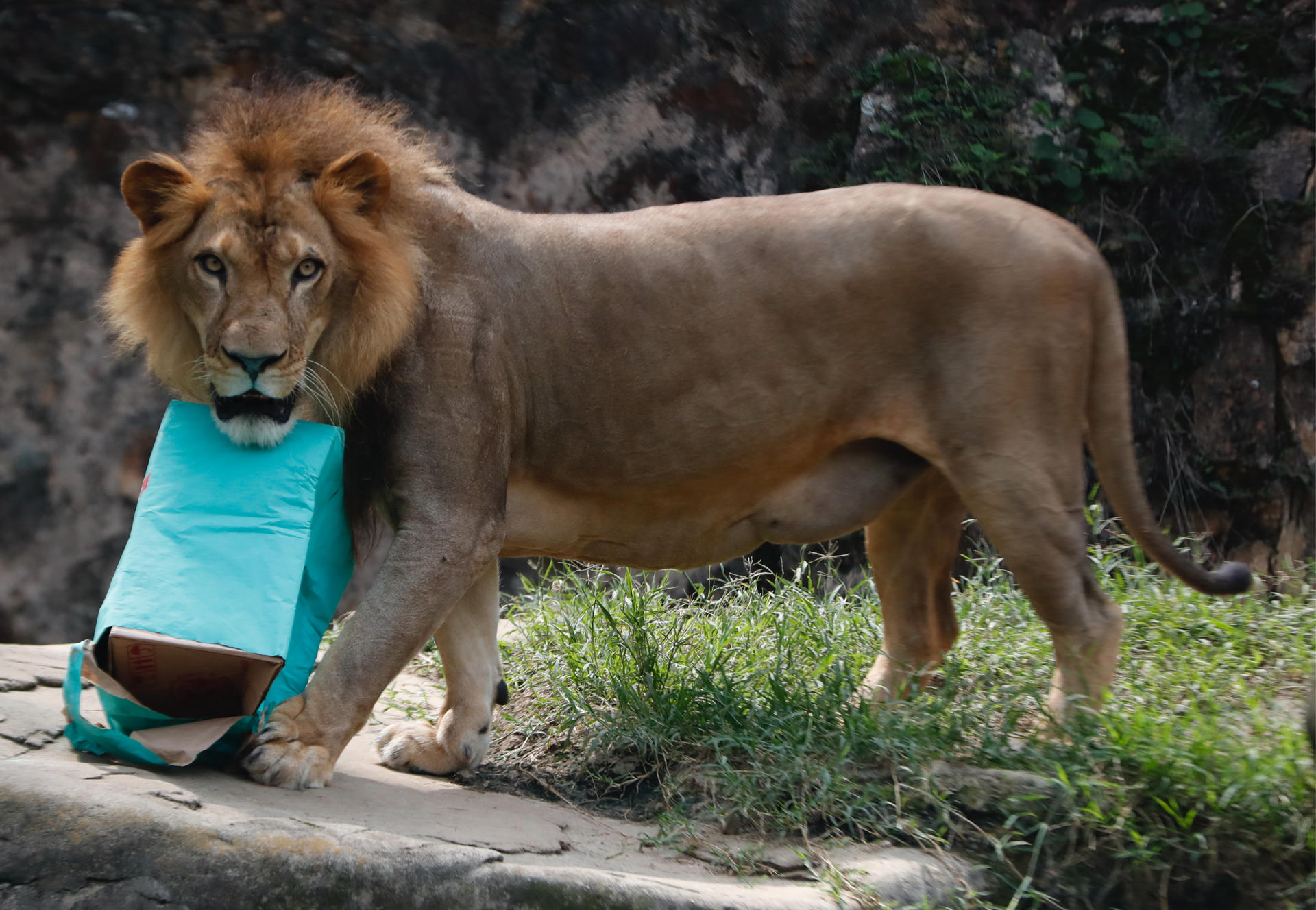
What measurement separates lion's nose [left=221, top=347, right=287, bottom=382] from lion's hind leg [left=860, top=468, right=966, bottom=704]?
7.17 ft

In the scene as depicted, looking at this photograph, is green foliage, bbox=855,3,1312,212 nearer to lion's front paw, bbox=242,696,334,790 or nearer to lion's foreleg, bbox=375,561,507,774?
lion's foreleg, bbox=375,561,507,774

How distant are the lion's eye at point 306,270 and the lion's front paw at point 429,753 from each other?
1505 millimetres

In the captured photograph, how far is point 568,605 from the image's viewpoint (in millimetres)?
5055

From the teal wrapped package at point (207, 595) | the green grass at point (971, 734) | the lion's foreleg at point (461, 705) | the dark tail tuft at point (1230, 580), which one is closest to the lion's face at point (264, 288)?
the teal wrapped package at point (207, 595)

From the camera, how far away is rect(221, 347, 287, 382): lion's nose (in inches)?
121

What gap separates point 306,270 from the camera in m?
3.28

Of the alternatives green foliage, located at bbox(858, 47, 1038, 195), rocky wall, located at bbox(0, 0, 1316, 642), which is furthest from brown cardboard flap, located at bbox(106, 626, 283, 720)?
green foliage, located at bbox(858, 47, 1038, 195)

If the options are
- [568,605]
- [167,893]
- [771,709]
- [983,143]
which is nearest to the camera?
[167,893]

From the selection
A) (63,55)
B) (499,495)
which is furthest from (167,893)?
(63,55)

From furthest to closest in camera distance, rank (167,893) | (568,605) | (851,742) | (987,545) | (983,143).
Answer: (983,143) < (987,545) < (568,605) < (851,742) < (167,893)

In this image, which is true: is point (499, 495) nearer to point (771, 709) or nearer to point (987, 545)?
Answer: point (771, 709)

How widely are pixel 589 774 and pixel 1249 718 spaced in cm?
196

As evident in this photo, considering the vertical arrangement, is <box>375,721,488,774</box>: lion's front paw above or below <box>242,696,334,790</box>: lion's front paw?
below

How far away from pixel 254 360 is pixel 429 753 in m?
1.43
